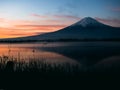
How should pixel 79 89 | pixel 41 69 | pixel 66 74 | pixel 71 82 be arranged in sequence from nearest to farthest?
1. pixel 79 89
2. pixel 71 82
3. pixel 66 74
4. pixel 41 69

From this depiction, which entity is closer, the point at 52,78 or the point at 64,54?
the point at 52,78

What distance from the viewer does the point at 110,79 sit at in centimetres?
Answer: 1206

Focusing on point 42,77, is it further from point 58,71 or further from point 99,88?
point 99,88

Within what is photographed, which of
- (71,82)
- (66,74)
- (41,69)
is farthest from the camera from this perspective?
(41,69)

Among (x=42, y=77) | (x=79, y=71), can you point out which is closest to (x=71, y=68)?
(x=79, y=71)

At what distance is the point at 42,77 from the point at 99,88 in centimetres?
252

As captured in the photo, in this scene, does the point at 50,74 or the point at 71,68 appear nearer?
the point at 50,74

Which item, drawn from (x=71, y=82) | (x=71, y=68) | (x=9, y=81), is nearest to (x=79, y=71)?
(x=71, y=68)

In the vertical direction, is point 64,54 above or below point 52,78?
below

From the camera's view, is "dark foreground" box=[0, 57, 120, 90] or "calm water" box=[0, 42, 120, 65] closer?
"dark foreground" box=[0, 57, 120, 90]

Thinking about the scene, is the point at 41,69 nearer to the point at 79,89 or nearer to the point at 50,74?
the point at 50,74

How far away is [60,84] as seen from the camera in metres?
11.7

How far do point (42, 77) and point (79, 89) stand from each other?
2.03m

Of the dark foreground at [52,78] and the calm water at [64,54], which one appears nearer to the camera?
the dark foreground at [52,78]
